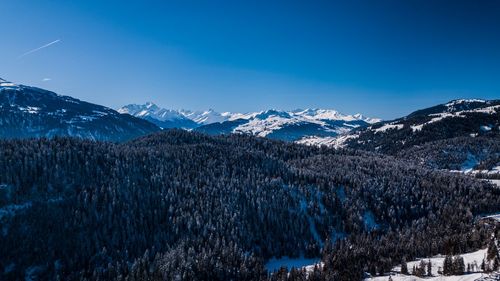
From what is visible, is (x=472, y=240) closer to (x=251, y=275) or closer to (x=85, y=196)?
(x=251, y=275)

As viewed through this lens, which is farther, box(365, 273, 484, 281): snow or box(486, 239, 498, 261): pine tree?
box(486, 239, 498, 261): pine tree

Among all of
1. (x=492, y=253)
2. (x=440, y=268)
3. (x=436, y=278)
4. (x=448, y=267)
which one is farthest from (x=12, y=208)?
(x=492, y=253)

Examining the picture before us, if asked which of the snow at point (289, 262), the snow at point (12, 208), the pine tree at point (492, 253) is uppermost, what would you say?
the snow at point (12, 208)

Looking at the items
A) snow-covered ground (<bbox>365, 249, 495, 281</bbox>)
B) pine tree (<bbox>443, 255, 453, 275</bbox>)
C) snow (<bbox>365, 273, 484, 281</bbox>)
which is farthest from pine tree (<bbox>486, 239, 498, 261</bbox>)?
snow (<bbox>365, 273, 484, 281</bbox>)

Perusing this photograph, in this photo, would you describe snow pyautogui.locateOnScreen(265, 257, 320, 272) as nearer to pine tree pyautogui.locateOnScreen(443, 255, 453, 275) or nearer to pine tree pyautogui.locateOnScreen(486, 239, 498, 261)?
pine tree pyautogui.locateOnScreen(443, 255, 453, 275)

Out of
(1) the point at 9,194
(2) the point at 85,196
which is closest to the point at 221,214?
(2) the point at 85,196

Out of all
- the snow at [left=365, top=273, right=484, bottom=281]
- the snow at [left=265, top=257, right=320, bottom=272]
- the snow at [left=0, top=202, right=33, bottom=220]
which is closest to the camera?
the snow at [left=365, top=273, right=484, bottom=281]

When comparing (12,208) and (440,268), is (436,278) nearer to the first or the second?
(440,268)

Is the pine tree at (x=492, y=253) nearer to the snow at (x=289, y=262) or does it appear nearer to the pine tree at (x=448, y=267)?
the pine tree at (x=448, y=267)

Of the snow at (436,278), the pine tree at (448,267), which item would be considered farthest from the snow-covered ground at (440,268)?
the pine tree at (448,267)

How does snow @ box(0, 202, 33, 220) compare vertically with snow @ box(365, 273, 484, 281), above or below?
above

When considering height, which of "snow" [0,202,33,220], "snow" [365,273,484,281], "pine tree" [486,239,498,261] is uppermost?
"snow" [0,202,33,220]
